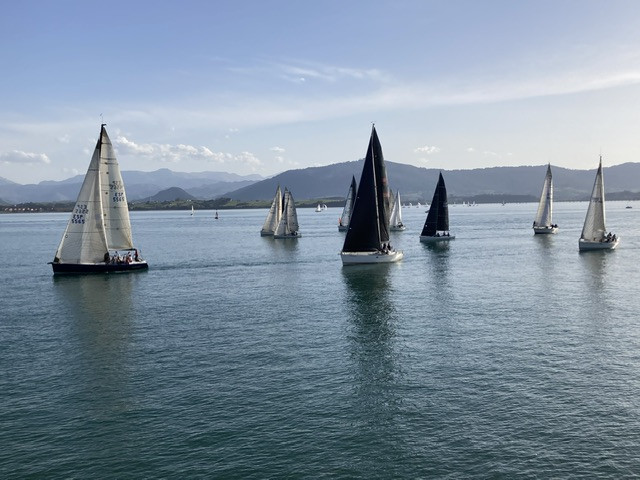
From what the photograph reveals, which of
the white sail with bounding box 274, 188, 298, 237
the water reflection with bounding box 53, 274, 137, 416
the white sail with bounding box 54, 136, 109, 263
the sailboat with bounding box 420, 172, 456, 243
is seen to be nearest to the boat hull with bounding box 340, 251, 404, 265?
the water reflection with bounding box 53, 274, 137, 416

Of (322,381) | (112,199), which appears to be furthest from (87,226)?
(322,381)

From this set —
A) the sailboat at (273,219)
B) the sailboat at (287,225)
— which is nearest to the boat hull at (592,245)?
the sailboat at (287,225)

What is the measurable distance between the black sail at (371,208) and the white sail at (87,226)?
37.4m

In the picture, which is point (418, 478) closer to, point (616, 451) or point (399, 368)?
point (616, 451)

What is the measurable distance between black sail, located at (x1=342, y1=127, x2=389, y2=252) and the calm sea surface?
1738 centimetres

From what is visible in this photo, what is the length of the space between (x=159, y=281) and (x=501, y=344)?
50.0 m

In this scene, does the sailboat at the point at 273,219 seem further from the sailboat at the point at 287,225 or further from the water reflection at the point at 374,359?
the water reflection at the point at 374,359

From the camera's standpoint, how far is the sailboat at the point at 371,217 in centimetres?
8431

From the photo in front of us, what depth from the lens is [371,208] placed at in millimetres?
86125

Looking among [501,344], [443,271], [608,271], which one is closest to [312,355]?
[501,344]

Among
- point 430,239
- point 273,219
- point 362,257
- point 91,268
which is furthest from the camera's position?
point 273,219

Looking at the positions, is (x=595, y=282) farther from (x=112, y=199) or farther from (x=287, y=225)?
(x=287, y=225)

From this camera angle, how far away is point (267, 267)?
9144 centimetres

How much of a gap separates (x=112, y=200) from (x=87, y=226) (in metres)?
5.21
